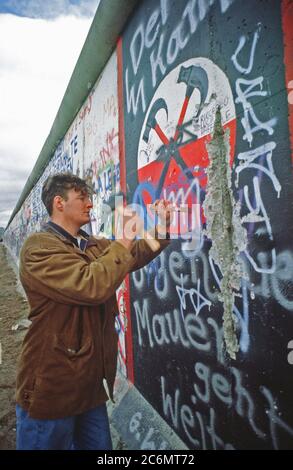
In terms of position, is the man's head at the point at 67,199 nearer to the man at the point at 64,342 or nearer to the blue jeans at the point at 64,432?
the man at the point at 64,342

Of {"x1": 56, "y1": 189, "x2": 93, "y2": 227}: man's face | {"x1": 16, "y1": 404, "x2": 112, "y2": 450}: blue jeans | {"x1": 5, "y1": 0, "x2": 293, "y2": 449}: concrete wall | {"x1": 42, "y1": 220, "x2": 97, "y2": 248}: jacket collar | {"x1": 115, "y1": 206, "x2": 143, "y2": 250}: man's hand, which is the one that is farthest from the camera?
{"x1": 56, "y1": 189, "x2": 93, "y2": 227}: man's face

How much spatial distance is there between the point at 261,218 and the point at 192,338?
1.03 m

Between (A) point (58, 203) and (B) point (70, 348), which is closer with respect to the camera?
(B) point (70, 348)

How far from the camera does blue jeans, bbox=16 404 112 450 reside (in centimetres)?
161

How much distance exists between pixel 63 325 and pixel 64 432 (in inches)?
22.5

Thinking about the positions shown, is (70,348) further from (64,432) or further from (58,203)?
(58,203)

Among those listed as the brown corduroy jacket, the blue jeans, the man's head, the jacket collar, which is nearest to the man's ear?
the man's head

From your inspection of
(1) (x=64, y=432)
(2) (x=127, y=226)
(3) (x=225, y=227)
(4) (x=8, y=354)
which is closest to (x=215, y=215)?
(3) (x=225, y=227)

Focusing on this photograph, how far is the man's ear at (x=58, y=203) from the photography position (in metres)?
1.95

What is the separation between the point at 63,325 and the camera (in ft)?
5.42

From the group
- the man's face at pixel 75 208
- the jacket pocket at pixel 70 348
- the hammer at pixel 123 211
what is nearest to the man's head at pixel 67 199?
the man's face at pixel 75 208

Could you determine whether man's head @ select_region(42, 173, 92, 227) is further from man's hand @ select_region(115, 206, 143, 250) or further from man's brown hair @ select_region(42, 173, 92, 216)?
man's hand @ select_region(115, 206, 143, 250)

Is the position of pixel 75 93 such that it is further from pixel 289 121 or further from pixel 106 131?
pixel 289 121
